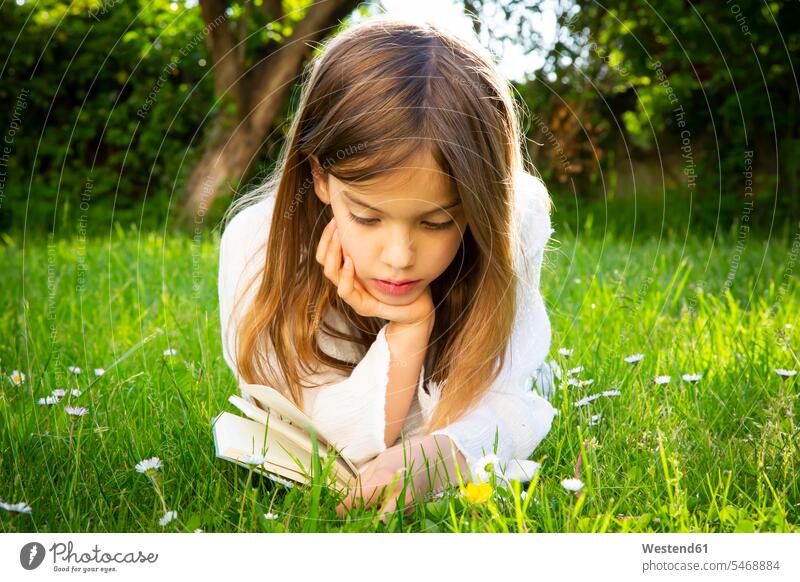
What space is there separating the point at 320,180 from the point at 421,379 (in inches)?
15.0

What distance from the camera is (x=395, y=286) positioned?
57.2 inches

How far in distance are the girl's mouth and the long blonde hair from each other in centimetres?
13

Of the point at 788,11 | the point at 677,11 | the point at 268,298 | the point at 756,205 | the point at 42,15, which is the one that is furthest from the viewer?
the point at 42,15

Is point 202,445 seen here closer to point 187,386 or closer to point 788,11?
point 187,386

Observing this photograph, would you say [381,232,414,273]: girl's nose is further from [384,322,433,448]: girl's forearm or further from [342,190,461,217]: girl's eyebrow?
[384,322,433,448]: girl's forearm

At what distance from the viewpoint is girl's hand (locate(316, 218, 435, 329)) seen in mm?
1483

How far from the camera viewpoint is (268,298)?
158cm

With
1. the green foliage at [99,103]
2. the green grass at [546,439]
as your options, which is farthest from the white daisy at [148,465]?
the green foliage at [99,103]

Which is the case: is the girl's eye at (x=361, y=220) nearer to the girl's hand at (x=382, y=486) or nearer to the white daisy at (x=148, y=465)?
the girl's hand at (x=382, y=486)

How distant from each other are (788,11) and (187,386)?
2895mm

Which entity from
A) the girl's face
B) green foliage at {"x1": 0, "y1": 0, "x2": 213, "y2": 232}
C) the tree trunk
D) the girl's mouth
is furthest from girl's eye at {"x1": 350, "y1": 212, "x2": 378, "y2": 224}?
green foliage at {"x1": 0, "y1": 0, "x2": 213, "y2": 232}

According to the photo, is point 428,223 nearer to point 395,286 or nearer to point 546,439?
point 395,286

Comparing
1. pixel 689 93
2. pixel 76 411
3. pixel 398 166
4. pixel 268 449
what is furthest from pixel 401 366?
pixel 689 93
